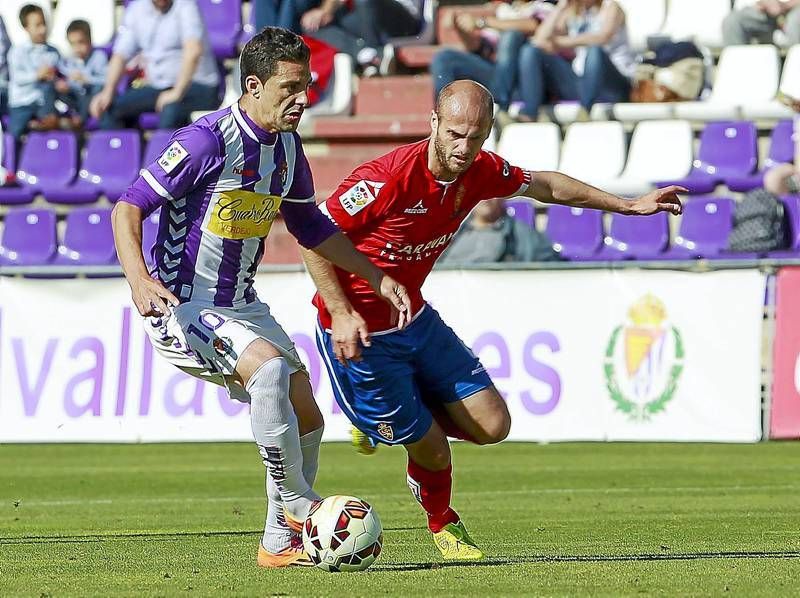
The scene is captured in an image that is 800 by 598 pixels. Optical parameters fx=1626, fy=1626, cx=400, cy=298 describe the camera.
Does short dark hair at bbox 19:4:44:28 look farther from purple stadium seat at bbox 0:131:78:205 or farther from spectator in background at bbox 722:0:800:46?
spectator in background at bbox 722:0:800:46

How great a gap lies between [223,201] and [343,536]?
148 centimetres

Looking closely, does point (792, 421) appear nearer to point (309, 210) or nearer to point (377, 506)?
point (377, 506)

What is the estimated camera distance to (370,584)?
616 centimetres

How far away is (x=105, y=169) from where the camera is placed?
1875cm

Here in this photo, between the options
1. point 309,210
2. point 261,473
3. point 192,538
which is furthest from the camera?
point 261,473

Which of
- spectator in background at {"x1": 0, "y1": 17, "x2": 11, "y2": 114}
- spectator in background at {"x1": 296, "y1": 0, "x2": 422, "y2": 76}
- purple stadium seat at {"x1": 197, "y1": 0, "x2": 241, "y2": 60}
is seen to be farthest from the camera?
spectator in background at {"x1": 0, "y1": 17, "x2": 11, "y2": 114}

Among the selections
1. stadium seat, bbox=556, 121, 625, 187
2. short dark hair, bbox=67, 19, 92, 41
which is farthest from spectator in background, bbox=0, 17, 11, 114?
stadium seat, bbox=556, 121, 625, 187

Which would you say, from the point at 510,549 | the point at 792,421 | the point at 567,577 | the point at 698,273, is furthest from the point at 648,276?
the point at 567,577

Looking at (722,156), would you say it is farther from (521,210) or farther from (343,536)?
(343,536)

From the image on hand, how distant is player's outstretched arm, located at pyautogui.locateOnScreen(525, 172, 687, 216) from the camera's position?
745 cm

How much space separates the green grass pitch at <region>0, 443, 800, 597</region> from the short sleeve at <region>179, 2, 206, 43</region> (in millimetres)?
5464

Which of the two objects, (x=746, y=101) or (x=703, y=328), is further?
(x=746, y=101)

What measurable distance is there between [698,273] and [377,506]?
4757 millimetres

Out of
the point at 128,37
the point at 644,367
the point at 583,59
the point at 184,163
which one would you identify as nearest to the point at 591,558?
the point at 184,163
